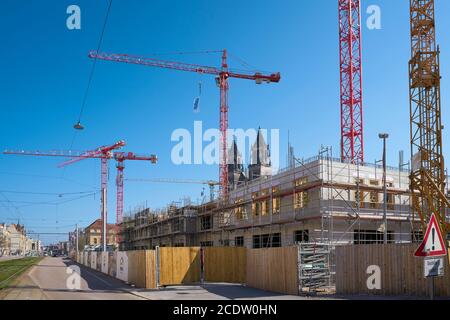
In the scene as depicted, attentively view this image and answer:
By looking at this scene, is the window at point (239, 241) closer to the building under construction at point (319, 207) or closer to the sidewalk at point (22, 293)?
the building under construction at point (319, 207)

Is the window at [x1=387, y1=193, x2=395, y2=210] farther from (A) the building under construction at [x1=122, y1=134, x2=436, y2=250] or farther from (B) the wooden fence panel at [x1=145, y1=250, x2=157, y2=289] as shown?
(B) the wooden fence panel at [x1=145, y1=250, x2=157, y2=289]

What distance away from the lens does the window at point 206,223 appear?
1957 inches

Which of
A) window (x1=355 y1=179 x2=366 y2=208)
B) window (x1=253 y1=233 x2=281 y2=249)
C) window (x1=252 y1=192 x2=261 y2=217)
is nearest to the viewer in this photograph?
window (x1=355 y1=179 x2=366 y2=208)

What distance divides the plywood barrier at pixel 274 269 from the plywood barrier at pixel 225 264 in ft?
6.01

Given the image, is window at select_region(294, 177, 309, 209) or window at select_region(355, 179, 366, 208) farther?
window at select_region(294, 177, 309, 209)

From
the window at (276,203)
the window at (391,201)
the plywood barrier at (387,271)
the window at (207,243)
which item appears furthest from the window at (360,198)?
the window at (207,243)

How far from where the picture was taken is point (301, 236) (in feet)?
107

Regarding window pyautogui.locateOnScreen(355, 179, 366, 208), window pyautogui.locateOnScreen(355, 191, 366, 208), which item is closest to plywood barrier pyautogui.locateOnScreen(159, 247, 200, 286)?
window pyautogui.locateOnScreen(355, 179, 366, 208)

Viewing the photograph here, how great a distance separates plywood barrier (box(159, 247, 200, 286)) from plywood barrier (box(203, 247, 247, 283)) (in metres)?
0.77

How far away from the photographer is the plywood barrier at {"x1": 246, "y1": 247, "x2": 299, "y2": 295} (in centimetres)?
2019
